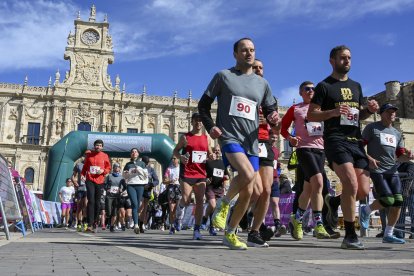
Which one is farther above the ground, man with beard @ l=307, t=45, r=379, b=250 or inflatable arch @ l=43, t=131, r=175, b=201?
inflatable arch @ l=43, t=131, r=175, b=201

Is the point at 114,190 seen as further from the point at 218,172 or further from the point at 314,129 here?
the point at 314,129

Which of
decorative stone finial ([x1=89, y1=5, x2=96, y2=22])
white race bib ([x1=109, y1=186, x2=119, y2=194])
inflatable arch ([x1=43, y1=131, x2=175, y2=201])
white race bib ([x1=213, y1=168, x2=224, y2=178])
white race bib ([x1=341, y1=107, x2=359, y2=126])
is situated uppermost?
decorative stone finial ([x1=89, y1=5, x2=96, y2=22])

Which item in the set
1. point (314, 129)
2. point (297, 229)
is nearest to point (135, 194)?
point (297, 229)

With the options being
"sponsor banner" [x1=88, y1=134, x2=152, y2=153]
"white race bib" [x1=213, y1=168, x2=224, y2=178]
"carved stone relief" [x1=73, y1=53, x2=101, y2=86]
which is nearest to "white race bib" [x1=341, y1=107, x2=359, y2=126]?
"white race bib" [x1=213, y1=168, x2=224, y2=178]

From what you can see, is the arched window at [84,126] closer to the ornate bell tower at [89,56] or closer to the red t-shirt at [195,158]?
the ornate bell tower at [89,56]

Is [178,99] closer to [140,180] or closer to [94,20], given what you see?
[94,20]

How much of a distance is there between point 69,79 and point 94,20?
7869 mm

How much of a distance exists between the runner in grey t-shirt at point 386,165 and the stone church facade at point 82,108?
37468 mm

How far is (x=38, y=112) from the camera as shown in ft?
142

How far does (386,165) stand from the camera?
6387mm

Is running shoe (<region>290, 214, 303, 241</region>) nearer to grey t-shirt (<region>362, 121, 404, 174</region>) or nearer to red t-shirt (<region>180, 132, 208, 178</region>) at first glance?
grey t-shirt (<region>362, 121, 404, 174</region>)

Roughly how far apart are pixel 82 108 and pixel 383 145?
40.5 metres

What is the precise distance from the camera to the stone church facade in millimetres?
42375

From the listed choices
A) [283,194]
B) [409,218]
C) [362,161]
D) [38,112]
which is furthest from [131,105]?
[362,161]
